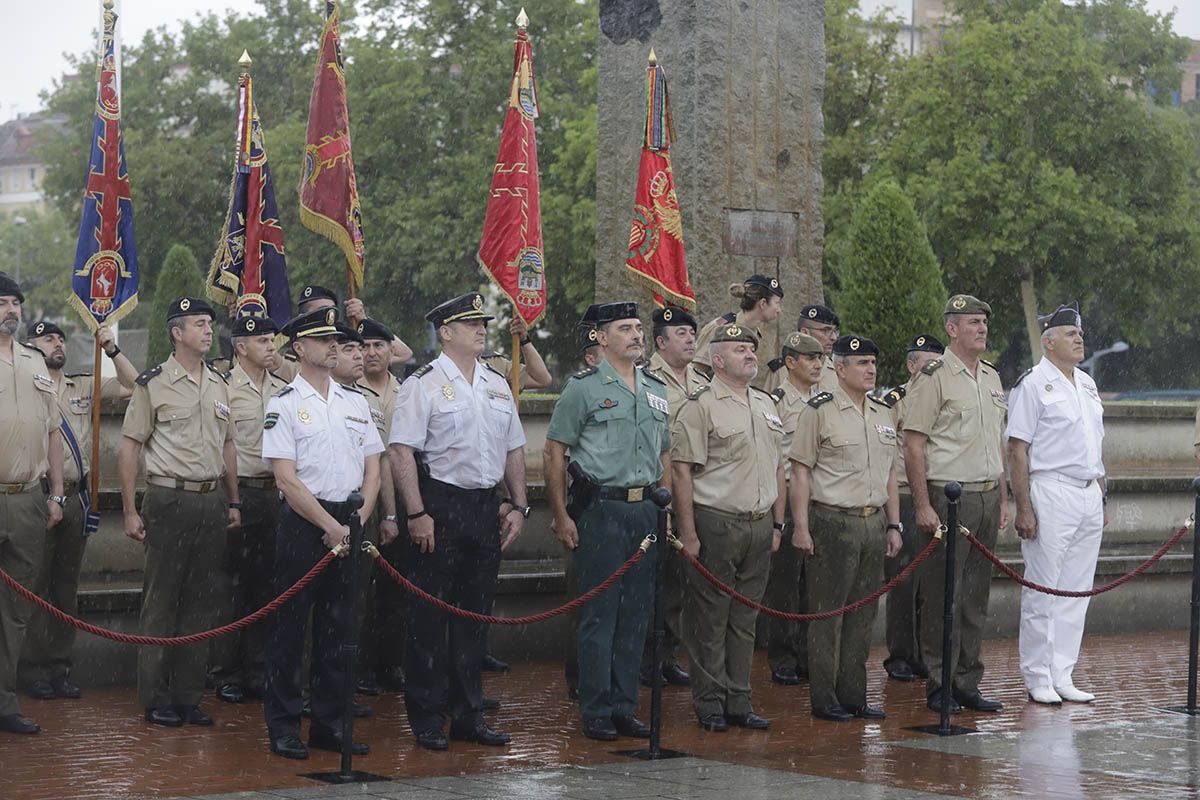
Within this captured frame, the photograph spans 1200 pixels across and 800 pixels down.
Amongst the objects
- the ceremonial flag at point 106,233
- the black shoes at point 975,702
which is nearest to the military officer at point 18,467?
the ceremonial flag at point 106,233

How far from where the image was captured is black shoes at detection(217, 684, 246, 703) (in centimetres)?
1012

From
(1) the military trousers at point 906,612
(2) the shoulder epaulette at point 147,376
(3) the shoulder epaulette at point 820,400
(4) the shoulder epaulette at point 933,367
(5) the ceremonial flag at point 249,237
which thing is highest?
(5) the ceremonial flag at point 249,237

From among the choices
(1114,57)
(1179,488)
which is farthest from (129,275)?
(1114,57)

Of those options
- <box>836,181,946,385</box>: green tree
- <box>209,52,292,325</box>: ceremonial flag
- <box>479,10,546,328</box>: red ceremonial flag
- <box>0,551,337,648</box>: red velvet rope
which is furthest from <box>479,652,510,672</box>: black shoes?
<box>836,181,946,385</box>: green tree

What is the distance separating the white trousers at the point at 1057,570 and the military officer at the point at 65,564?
5304mm

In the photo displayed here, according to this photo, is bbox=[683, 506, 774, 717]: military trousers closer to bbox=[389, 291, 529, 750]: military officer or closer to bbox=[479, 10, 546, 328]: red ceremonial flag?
bbox=[389, 291, 529, 750]: military officer

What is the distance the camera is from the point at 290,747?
8258mm

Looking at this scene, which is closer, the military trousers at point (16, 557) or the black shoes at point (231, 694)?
the military trousers at point (16, 557)

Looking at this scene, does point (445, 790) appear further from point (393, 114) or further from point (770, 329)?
point (393, 114)

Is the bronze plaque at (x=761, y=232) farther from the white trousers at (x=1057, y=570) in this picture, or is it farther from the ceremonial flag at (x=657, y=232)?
the white trousers at (x=1057, y=570)

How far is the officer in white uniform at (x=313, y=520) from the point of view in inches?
327

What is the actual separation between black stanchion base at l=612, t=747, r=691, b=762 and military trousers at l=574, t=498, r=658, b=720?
486 millimetres

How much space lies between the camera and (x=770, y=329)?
13531 millimetres

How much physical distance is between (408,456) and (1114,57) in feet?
140
